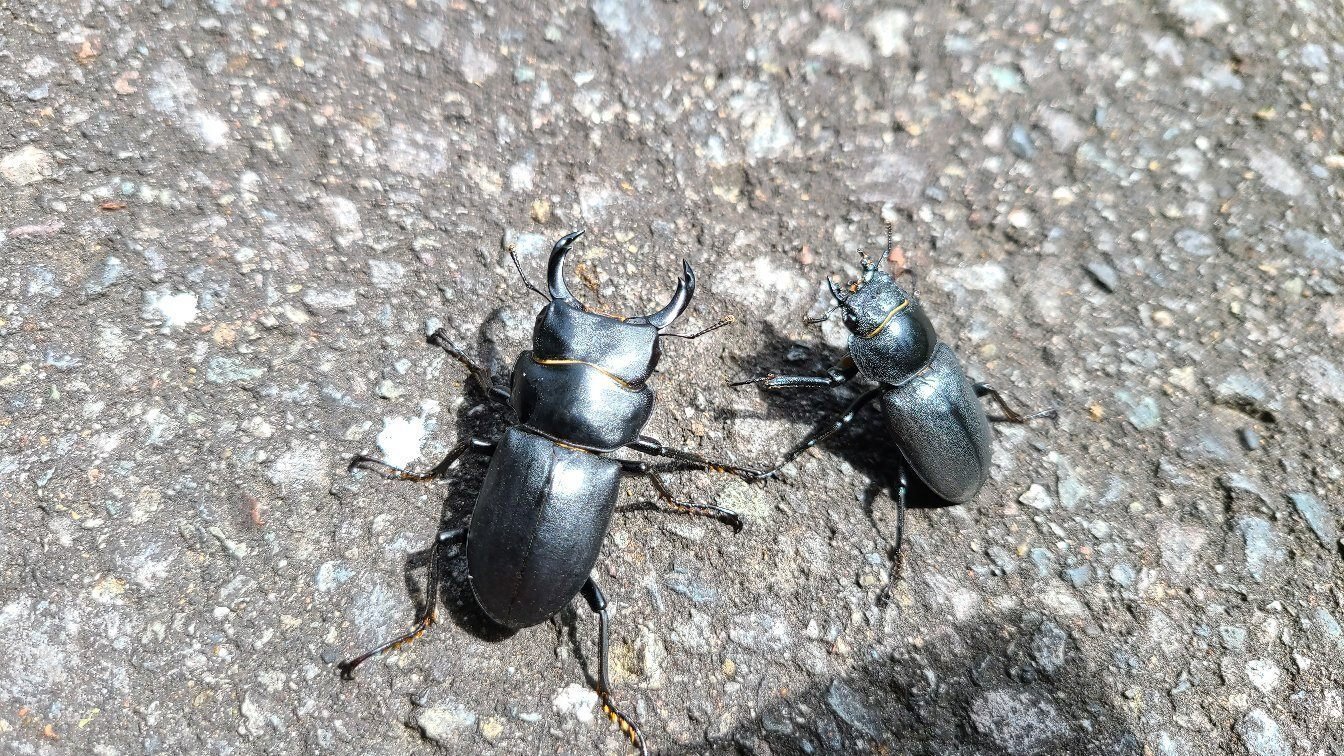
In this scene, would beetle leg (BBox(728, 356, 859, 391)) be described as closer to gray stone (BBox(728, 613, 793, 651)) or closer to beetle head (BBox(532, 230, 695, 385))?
beetle head (BBox(532, 230, 695, 385))

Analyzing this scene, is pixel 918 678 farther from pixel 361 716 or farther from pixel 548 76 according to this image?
pixel 548 76

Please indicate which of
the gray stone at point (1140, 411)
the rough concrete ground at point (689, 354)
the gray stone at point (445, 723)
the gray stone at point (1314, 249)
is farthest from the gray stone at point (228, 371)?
the gray stone at point (1314, 249)

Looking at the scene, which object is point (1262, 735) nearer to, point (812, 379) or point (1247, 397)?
point (1247, 397)

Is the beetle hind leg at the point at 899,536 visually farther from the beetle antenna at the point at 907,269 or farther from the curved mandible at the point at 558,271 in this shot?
the curved mandible at the point at 558,271

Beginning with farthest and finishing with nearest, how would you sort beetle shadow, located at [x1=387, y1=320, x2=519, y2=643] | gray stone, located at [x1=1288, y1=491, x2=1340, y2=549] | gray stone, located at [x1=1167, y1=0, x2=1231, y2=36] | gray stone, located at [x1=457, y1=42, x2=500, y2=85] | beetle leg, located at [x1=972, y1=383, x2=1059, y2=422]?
gray stone, located at [x1=1167, y1=0, x2=1231, y2=36] < gray stone, located at [x1=457, y1=42, x2=500, y2=85] < beetle leg, located at [x1=972, y1=383, x2=1059, y2=422] < gray stone, located at [x1=1288, y1=491, x2=1340, y2=549] < beetle shadow, located at [x1=387, y1=320, x2=519, y2=643]

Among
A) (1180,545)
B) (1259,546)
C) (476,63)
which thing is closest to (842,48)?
(476,63)

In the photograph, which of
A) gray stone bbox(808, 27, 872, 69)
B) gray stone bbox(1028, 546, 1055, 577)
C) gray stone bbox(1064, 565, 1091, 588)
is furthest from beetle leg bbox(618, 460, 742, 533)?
gray stone bbox(808, 27, 872, 69)

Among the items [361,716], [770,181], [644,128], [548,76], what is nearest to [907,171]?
[770,181]
